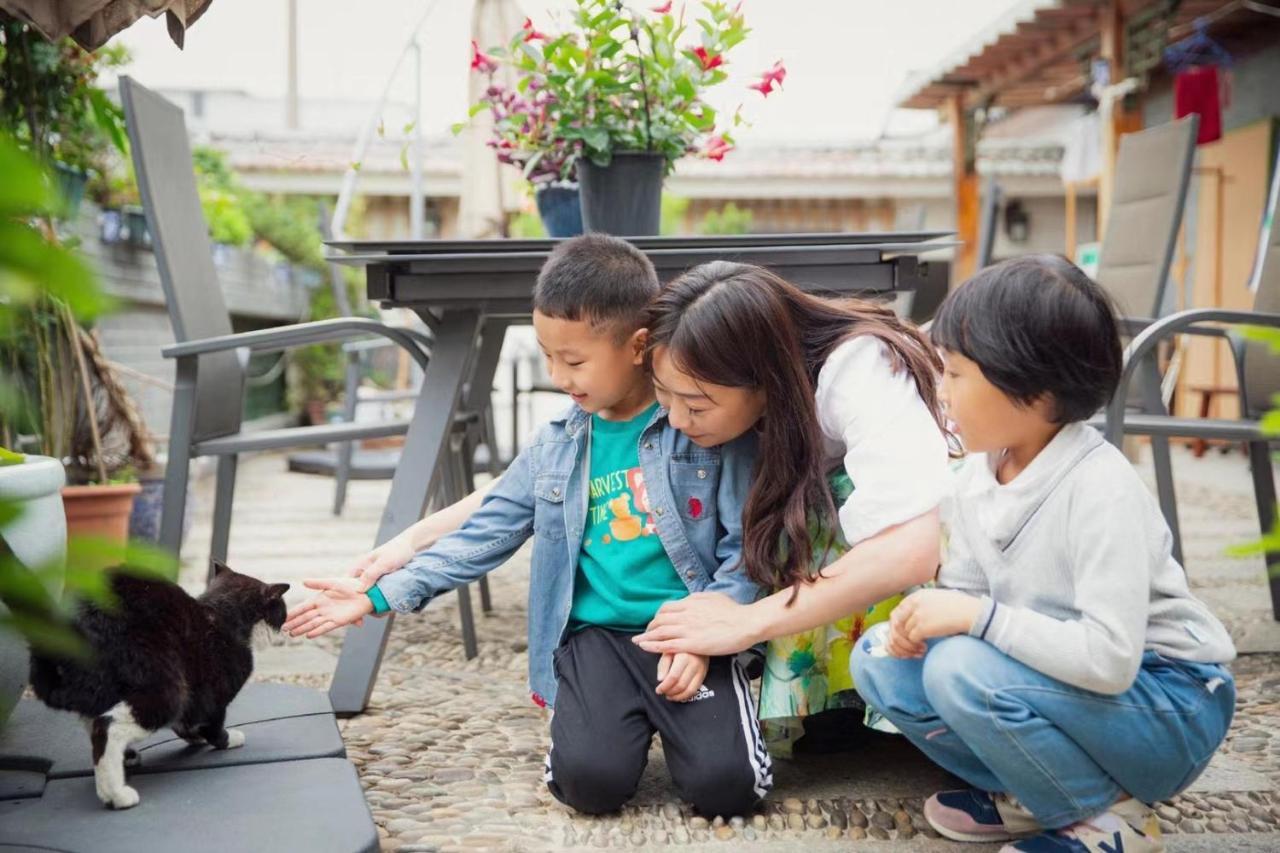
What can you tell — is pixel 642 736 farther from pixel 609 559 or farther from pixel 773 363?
pixel 773 363

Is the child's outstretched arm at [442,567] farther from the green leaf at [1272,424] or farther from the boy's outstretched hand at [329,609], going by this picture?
the green leaf at [1272,424]

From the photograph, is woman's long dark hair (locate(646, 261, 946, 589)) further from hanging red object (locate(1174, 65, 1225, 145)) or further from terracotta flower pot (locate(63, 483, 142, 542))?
hanging red object (locate(1174, 65, 1225, 145))

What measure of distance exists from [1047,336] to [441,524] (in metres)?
0.98

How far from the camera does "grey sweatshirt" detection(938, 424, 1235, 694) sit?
118 centimetres

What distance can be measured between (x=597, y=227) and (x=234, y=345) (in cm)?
75

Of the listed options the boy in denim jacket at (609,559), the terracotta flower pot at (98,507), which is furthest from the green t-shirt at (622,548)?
the terracotta flower pot at (98,507)

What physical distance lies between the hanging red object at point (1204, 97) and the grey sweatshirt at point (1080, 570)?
6195 mm

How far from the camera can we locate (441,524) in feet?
5.94

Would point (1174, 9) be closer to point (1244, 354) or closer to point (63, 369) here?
point (1244, 354)

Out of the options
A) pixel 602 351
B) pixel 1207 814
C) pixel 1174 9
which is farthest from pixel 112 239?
pixel 1174 9

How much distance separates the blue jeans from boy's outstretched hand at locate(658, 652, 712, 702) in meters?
0.35

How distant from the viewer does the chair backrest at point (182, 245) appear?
7.26 ft

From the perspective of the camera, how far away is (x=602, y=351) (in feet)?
5.35

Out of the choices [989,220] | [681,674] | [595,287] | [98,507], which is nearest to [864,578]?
[681,674]
